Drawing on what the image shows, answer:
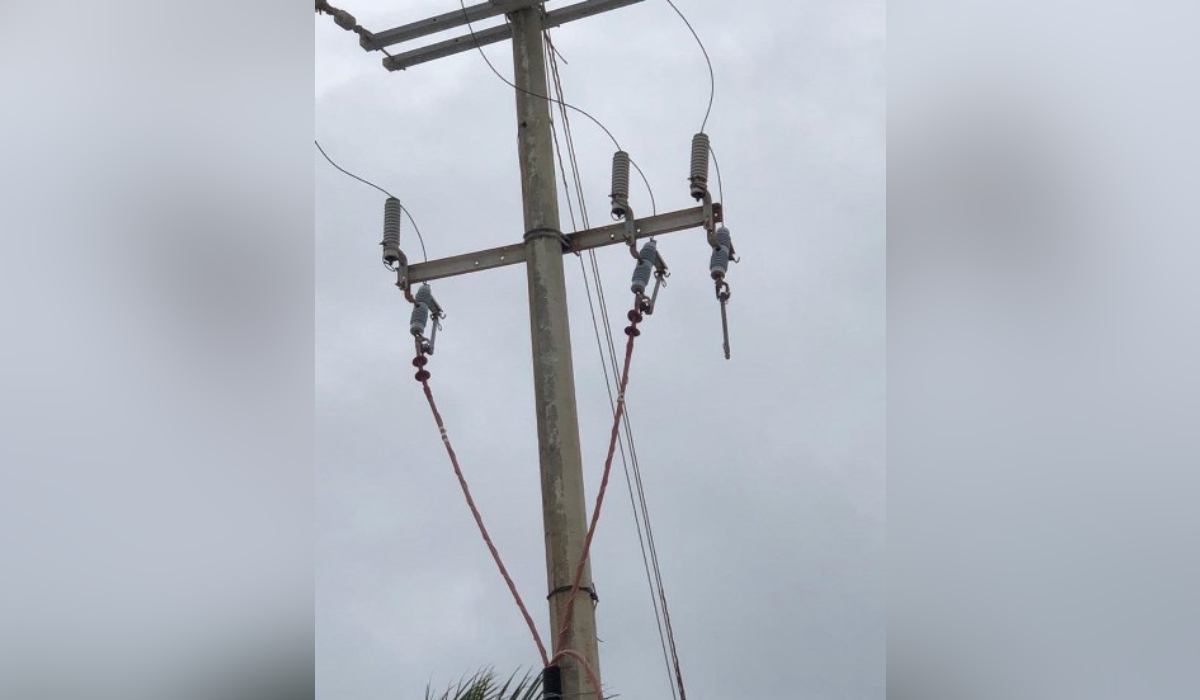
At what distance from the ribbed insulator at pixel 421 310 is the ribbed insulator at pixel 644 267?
1550 millimetres

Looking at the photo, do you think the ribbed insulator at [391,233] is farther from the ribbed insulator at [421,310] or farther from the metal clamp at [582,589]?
the metal clamp at [582,589]

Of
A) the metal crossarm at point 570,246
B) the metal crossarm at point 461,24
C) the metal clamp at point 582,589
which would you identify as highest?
the metal crossarm at point 461,24

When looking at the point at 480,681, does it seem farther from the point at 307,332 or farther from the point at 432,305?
the point at 307,332

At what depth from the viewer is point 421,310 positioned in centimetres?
870

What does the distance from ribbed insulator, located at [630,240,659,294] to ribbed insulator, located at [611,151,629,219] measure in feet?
1.02

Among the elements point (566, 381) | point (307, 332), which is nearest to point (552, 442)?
point (566, 381)

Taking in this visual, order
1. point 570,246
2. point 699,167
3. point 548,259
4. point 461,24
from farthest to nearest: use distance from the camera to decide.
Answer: point 461,24 → point 570,246 → point 548,259 → point 699,167

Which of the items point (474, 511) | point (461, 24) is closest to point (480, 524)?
point (474, 511)

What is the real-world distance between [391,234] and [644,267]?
193 centimetres

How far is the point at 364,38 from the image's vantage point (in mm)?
9945

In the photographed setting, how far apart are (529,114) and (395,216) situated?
1270 mm

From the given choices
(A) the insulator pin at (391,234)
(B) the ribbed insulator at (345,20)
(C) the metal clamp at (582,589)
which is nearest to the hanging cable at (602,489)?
(C) the metal clamp at (582,589)

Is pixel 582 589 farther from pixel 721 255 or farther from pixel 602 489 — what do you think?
pixel 721 255

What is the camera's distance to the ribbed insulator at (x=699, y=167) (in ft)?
27.1
